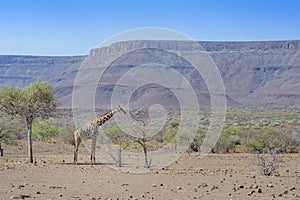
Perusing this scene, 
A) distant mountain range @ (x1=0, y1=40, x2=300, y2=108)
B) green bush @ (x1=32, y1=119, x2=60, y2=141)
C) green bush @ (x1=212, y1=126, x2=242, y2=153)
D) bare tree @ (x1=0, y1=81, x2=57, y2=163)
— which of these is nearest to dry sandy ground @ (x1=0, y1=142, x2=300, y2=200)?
bare tree @ (x1=0, y1=81, x2=57, y2=163)

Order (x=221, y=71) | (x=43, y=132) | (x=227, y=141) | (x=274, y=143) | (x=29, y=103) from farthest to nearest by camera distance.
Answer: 1. (x=221, y=71)
2. (x=43, y=132)
3. (x=227, y=141)
4. (x=274, y=143)
5. (x=29, y=103)

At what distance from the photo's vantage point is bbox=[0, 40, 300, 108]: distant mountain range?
103125 millimetres

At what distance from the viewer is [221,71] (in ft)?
408

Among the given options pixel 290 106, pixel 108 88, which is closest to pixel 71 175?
pixel 108 88

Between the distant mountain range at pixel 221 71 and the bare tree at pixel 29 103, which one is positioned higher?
the distant mountain range at pixel 221 71

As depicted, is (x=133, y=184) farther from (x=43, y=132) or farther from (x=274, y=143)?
(x=43, y=132)

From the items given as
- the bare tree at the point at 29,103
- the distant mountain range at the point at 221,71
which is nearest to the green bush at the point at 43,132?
the bare tree at the point at 29,103

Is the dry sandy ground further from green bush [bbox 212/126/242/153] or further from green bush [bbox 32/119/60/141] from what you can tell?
green bush [bbox 32/119/60/141]

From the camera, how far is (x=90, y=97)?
3853 inches

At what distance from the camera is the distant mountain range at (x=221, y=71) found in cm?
10312

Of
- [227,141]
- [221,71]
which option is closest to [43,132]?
[227,141]

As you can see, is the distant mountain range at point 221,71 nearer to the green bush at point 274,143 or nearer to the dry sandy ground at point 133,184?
the green bush at point 274,143

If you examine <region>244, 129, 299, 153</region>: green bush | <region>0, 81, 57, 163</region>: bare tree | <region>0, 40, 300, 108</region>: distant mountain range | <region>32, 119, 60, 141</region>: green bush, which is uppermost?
<region>0, 40, 300, 108</region>: distant mountain range

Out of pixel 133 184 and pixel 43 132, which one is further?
pixel 43 132
